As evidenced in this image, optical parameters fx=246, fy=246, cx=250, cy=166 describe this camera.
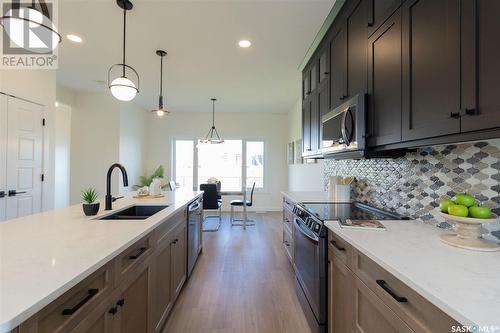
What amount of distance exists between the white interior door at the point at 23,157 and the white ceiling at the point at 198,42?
3.04 ft

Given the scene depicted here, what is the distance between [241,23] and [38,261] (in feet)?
8.34

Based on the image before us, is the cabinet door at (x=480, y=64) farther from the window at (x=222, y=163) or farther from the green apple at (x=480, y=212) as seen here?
the window at (x=222, y=163)

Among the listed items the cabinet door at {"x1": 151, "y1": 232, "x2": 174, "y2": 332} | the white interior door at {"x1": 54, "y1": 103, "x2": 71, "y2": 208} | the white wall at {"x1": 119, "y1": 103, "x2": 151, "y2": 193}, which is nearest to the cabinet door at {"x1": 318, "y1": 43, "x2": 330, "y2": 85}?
the cabinet door at {"x1": 151, "y1": 232, "x2": 174, "y2": 332}

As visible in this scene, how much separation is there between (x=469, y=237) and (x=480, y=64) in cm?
76

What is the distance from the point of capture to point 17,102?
317 cm

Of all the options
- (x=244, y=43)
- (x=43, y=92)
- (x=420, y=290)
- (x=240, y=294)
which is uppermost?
(x=244, y=43)

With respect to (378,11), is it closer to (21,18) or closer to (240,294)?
(21,18)

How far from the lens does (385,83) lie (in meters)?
1.56

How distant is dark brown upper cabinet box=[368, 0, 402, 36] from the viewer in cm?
148

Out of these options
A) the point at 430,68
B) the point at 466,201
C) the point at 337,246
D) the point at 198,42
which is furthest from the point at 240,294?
the point at 198,42

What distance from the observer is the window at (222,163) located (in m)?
6.95

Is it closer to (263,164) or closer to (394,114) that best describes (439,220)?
(394,114)

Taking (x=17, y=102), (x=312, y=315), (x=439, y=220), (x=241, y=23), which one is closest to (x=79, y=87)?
(x=17, y=102)

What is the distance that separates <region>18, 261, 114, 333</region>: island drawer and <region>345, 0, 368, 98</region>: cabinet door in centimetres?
195
